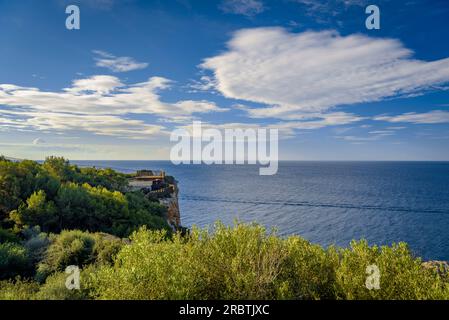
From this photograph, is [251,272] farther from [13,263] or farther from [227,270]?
[13,263]

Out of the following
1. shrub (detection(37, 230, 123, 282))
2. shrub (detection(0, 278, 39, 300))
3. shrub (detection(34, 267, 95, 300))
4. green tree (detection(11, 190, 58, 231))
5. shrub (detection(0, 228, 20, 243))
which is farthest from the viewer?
green tree (detection(11, 190, 58, 231))

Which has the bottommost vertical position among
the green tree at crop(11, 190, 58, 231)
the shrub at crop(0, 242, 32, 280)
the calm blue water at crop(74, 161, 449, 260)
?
the calm blue water at crop(74, 161, 449, 260)

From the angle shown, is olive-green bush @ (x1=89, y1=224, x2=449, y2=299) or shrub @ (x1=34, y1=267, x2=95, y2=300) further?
shrub @ (x1=34, y1=267, x2=95, y2=300)

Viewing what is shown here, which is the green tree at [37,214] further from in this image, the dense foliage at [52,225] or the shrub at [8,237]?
the shrub at [8,237]

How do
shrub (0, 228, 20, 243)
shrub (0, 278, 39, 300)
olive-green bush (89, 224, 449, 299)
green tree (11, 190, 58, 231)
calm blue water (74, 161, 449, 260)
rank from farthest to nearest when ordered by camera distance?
1. calm blue water (74, 161, 449, 260)
2. green tree (11, 190, 58, 231)
3. shrub (0, 228, 20, 243)
4. shrub (0, 278, 39, 300)
5. olive-green bush (89, 224, 449, 299)

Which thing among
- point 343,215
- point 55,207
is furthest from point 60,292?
point 343,215

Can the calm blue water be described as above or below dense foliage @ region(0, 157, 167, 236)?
below

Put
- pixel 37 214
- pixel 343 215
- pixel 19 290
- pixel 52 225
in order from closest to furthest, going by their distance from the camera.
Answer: pixel 19 290 → pixel 37 214 → pixel 52 225 → pixel 343 215

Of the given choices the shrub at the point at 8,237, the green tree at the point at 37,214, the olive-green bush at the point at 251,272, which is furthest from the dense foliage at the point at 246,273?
the green tree at the point at 37,214

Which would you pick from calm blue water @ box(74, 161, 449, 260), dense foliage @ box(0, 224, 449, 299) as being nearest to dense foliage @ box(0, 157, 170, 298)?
dense foliage @ box(0, 224, 449, 299)

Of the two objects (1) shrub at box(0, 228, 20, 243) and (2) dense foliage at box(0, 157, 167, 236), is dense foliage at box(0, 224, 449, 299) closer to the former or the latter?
(1) shrub at box(0, 228, 20, 243)
